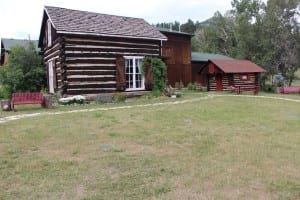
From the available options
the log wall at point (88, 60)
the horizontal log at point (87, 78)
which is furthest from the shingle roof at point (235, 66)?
the horizontal log at point (87, 78)

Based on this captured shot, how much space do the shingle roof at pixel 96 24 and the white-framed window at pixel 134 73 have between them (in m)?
1.45

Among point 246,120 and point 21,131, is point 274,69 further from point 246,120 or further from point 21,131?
point 21,131

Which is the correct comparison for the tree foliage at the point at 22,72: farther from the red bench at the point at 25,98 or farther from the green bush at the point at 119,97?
the green bush at the point at 119,97

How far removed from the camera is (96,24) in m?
18.9

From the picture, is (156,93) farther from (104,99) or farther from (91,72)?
(91,72)

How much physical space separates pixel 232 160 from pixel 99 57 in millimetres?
13346

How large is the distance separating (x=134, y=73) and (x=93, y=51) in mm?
2947

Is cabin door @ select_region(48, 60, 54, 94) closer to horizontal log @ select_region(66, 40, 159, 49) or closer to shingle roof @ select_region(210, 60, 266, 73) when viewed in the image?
horizontal log @ select_region(66, 40, 159, 49)

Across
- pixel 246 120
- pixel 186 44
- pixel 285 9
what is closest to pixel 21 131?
pixel 246 120

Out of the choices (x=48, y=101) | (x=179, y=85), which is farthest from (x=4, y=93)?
(x=179, y=85)

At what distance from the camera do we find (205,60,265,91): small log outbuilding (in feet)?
90.6

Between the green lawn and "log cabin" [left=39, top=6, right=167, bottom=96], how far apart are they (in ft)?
24.2

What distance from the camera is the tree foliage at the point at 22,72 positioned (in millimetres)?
20375

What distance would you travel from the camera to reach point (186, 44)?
104 ft
